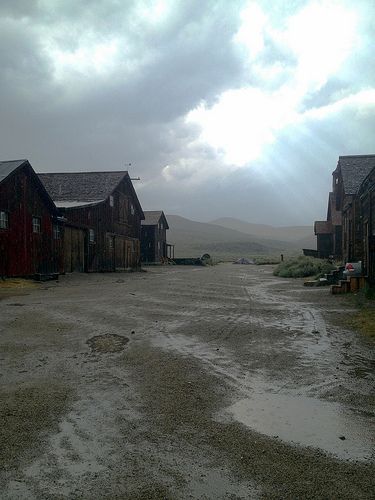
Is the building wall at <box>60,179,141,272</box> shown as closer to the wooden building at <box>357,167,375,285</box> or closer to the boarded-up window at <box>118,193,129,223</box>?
the boarded-up window at <box>118,193,129,223</box>

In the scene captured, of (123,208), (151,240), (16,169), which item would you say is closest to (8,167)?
(16,169)

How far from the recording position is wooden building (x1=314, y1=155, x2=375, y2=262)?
2383 cm

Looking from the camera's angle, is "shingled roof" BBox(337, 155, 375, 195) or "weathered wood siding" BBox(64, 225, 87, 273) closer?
"weathered wood siding" BBox(64, 225, 87, 273)

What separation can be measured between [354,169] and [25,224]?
22.3 m

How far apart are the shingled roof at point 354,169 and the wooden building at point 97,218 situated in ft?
52.8

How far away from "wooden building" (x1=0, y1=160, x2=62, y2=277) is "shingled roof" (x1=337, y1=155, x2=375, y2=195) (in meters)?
18.4

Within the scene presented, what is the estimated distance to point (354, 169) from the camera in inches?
1169

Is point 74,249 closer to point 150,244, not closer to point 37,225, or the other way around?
point 37,225

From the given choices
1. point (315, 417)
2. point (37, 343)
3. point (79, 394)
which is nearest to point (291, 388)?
point (315, 417)

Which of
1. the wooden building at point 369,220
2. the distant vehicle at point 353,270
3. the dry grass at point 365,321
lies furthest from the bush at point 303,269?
the dry grass at point 365,321

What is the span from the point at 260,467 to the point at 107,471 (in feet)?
3.98

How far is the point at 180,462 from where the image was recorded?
343 centimetres

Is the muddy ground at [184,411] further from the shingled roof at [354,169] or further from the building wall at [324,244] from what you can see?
the building wall at [324,244]

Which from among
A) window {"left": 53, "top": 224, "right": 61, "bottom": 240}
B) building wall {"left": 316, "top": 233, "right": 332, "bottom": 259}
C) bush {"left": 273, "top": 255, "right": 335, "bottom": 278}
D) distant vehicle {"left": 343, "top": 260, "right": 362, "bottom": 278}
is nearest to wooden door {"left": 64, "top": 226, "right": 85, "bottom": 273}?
window {"left": 53, "top": 224, "right": 61, "bottom": 240}
